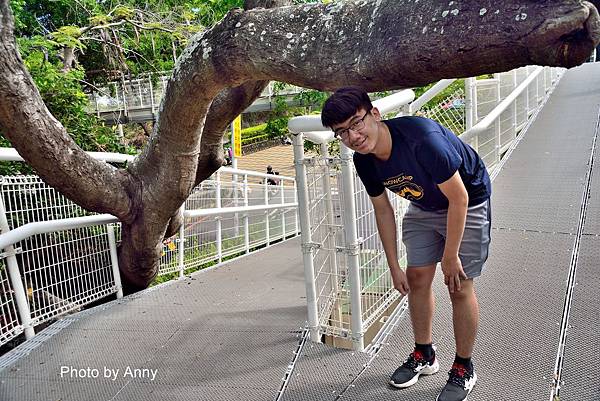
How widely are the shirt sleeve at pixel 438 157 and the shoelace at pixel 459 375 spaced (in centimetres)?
91

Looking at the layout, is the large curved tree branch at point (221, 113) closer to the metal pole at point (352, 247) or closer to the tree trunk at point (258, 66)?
the tree trunk at point (258, 66)

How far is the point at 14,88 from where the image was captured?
10.4 feet

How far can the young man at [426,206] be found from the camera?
2.11m

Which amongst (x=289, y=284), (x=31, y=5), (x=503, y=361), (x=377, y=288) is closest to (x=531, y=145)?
(x=289, y=284)

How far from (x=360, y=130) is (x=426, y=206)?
540 mm

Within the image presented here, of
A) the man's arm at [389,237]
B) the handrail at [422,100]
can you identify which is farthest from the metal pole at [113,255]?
the man's arm at [389,237]

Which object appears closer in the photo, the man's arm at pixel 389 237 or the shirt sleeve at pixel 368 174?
the shirt sleeve at pixel 368 174

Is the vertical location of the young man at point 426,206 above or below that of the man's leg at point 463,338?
above

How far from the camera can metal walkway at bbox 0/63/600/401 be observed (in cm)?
252

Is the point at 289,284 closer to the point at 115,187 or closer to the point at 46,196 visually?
the point at 115,187

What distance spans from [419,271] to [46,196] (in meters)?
3.03

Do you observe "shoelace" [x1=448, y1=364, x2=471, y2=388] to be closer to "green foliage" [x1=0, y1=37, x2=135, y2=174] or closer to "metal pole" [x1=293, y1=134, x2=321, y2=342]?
"metal pole" [x1=293, y1=134, x2=321, y2=342]

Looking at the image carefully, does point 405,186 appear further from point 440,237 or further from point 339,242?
point 339,242

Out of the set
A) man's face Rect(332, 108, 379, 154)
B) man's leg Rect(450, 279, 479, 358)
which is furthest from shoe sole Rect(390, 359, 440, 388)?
man's face Rect(332, 108, 379, 154)
